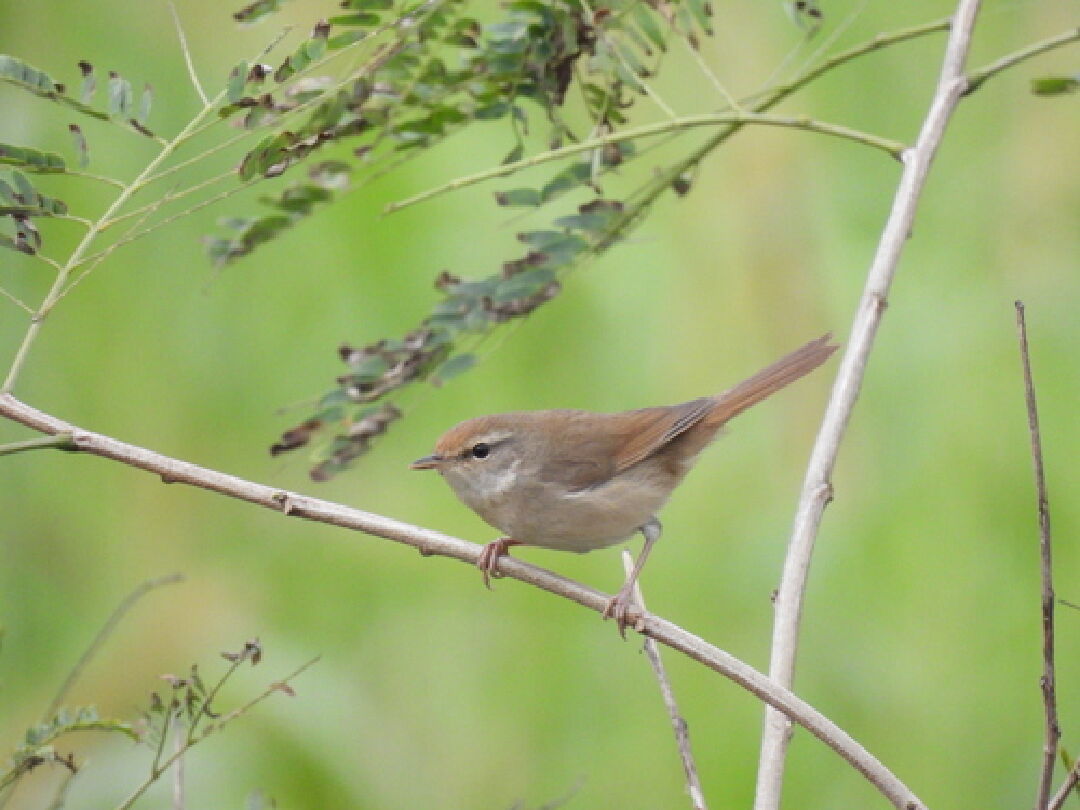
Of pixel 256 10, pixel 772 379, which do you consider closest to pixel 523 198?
pixel 256 10

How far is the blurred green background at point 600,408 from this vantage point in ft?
13.1

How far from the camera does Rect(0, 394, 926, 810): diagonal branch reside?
80.9 inches

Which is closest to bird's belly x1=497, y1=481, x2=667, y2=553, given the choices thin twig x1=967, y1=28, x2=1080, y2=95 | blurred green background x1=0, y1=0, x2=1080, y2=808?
blurred green background x1=0, y1=0, x2=1080, y2=808

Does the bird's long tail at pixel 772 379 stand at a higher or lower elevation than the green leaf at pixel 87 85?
higher

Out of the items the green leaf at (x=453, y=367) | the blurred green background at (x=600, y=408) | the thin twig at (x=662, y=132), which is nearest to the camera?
the thin twig at (x=662, y=132)

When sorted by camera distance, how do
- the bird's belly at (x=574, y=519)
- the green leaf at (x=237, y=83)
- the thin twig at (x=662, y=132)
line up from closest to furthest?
the green leaf at (x=237, y=83), the thin twig at (x=662, y=132), the bird's belly at (x=574, y=519)

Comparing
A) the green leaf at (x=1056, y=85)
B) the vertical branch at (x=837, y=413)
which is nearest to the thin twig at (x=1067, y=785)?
the vertical branch at (x=837, y=413)

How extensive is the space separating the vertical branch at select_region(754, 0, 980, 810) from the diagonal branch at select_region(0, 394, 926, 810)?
0.20 meters

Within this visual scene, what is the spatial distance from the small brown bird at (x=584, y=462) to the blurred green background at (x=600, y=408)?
2.62 ft

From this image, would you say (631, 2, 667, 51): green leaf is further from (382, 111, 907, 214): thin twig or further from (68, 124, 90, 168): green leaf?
(68, 124, 90, 168): green leaf

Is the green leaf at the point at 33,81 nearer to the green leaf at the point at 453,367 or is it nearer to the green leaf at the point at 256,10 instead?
the green leaf at the point at 256,10

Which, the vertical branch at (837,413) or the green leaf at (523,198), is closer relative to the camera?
the vertical branch at (837,413)

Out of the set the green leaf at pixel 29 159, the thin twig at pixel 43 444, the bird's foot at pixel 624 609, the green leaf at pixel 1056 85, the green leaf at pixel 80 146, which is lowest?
the thin twig at pixel 43 444

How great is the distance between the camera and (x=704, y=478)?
472 centimetres
